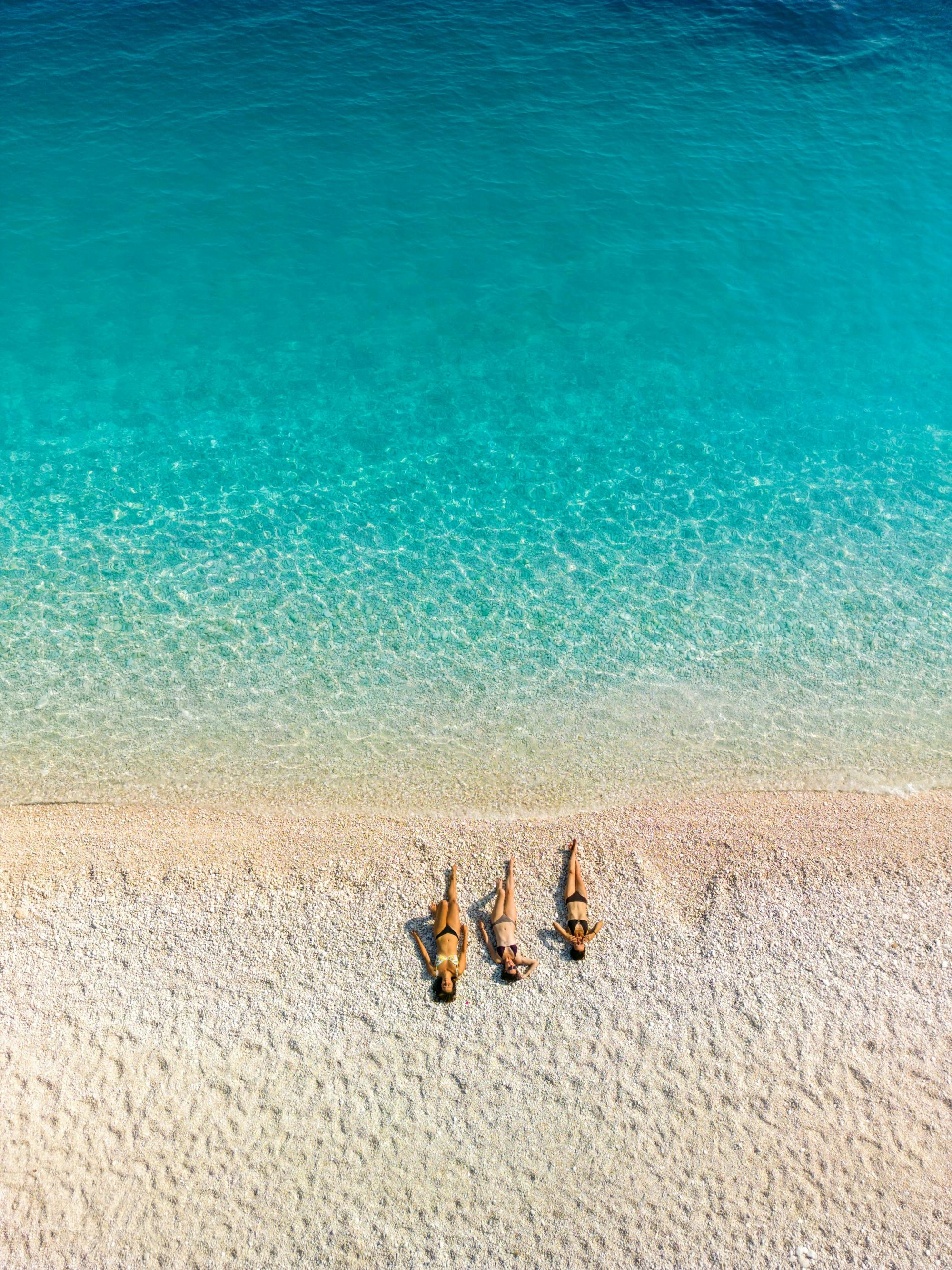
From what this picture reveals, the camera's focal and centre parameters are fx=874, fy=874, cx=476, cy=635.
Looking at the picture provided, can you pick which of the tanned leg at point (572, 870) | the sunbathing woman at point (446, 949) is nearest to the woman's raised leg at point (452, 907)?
the sunbathing woman at point (446, 949)

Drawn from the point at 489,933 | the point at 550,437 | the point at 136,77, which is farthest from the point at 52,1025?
the point at 136,77

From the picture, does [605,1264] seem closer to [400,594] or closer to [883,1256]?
[883,1256]

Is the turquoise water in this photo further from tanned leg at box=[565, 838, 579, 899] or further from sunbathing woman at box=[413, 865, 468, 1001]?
sunbathing woman at box=[413, 865, 468, 1001]

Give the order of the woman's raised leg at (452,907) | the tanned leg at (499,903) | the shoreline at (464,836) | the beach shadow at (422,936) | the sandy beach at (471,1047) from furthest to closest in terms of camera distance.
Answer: the shoreline at (464,836), the tanned leg at (499,903), the woman's raised leg at (452,907), the beach shadow at (422,936), the sandy beach at (471,1047)

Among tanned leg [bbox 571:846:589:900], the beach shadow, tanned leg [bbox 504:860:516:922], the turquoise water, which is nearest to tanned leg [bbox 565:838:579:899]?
tanned leg [bbox 571:846:589:900]

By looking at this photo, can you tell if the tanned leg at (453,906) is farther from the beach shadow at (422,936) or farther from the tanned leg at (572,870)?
the tanned leg at (572,870)

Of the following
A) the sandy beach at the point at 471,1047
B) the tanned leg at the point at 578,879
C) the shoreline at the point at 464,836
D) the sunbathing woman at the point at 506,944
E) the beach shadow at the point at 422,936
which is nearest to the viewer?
the sandy beach at the point at 471,1047

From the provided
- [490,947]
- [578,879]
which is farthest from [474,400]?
[490,947]
